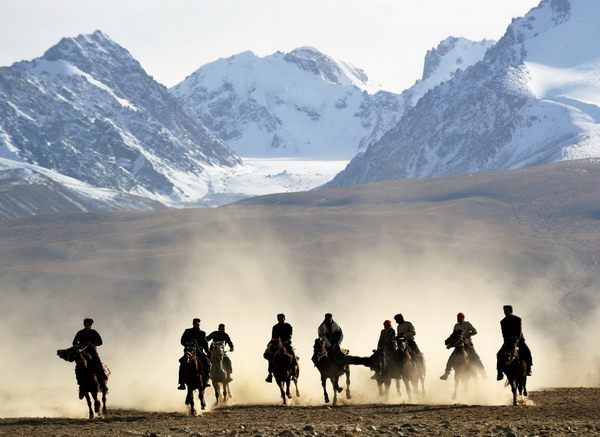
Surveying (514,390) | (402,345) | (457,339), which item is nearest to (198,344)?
(402,345)

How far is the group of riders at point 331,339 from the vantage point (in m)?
33.4

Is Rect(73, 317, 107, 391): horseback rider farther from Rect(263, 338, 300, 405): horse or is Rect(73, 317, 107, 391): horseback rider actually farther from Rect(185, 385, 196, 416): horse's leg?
Rect(263, 338, 300, 405): horse

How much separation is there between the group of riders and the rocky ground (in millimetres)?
1470

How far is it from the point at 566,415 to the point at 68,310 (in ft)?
496

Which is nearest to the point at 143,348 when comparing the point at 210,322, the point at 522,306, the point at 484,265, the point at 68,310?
the point at 210,322

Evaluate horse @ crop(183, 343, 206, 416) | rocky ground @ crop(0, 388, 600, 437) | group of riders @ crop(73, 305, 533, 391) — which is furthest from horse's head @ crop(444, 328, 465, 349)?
horse @ crop(183, 343, 206, 416)

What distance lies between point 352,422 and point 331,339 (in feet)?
23.6

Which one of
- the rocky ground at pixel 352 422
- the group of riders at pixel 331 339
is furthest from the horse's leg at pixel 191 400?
the rocky ground at pixel 352 422

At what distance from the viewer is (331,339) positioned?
37406mm

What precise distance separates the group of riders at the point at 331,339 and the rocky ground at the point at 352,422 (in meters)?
1.47

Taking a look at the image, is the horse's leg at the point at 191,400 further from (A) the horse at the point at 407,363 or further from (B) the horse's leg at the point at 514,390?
(B) the horse's leg at the point at 514,390

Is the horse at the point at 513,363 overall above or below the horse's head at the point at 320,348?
below

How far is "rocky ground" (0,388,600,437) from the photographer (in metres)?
27.2

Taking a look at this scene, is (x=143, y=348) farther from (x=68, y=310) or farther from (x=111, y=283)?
(x=111, y=283)
